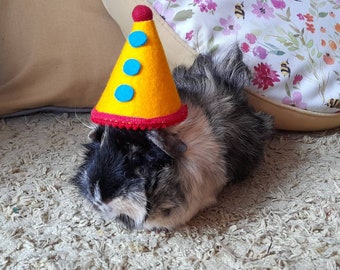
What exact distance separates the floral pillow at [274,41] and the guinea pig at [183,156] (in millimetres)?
83

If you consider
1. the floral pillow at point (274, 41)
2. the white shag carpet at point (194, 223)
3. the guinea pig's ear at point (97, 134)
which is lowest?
the white shag carpet at point (194, 223)

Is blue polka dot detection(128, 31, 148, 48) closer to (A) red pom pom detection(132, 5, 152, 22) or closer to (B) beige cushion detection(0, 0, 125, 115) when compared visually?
(A) red pom pom detection(132, 5, 152, 22)

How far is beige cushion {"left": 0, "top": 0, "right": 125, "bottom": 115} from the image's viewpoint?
1215 mm

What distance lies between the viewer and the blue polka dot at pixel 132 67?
72 centimetres

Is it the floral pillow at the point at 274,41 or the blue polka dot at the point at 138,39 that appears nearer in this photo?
A: the blue polka dot at the point at 138,39

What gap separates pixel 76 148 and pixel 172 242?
387 millimetres

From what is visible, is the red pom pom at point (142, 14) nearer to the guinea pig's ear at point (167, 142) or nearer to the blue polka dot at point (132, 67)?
the blue polka dot at point (132, 67)

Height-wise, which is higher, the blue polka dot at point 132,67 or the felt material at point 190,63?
the blue polka dot at point 132,67

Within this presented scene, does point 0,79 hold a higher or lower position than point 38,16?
lower

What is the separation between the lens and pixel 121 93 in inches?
28.4

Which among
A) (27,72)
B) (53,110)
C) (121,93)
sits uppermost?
(121,93)

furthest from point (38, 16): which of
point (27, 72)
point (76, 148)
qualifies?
point (76, 148)

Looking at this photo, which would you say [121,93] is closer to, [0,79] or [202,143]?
[202,143]

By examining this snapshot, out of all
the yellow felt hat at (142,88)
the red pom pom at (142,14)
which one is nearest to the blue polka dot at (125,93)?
the yellow felt hat at (142,88)
